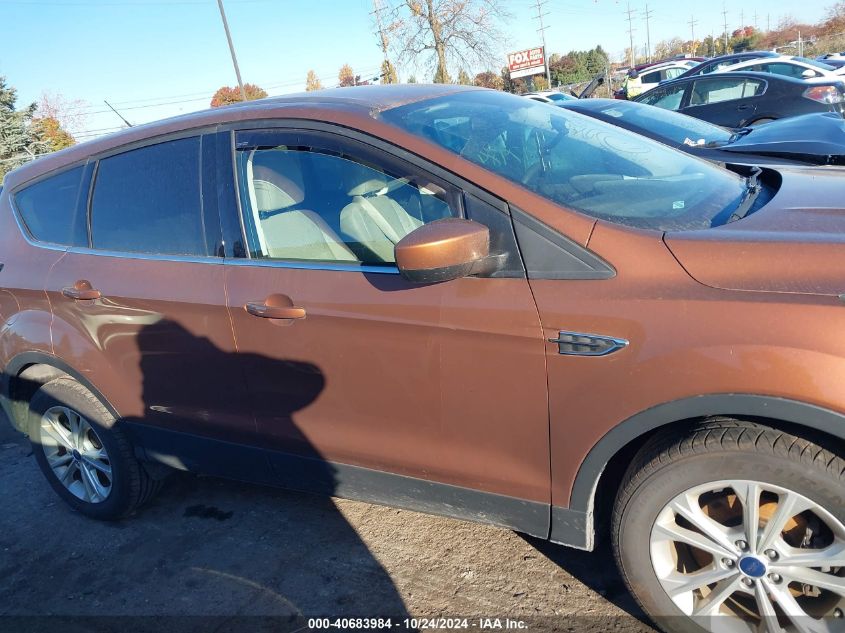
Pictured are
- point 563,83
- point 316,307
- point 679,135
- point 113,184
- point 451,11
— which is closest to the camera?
point 316,307

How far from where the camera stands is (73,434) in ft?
10.9

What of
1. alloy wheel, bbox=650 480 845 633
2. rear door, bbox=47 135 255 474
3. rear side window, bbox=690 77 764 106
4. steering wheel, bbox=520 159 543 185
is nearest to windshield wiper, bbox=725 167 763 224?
steering wheel, bbox=520 159 543 185

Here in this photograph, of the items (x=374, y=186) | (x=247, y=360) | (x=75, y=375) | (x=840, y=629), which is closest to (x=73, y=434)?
(x=75, y=375)

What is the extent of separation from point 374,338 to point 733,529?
1.27m

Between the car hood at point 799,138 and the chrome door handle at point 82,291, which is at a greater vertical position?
the chrome door handle at point 82,291

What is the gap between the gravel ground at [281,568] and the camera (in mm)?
2457

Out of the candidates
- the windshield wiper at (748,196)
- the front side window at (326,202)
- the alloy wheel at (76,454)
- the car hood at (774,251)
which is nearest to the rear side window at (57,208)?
the alloy wheel at (76,454)

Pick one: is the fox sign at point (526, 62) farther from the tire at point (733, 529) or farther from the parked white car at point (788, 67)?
the tire at point (733, 529)

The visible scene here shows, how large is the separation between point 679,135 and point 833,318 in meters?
3.95

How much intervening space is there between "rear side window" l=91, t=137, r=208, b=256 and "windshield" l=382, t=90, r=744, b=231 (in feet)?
3.07

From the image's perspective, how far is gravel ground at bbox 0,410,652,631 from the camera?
246cm

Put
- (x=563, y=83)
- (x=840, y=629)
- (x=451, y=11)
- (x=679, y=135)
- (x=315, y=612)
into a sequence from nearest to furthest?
(x=840, y=629) < (x=315, y=612) < (x=679, y=135) < (x=451, y=11) < (x=563, y=83)

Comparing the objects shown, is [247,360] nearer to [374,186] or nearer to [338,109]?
[374,186]

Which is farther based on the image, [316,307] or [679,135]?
[679,135]
